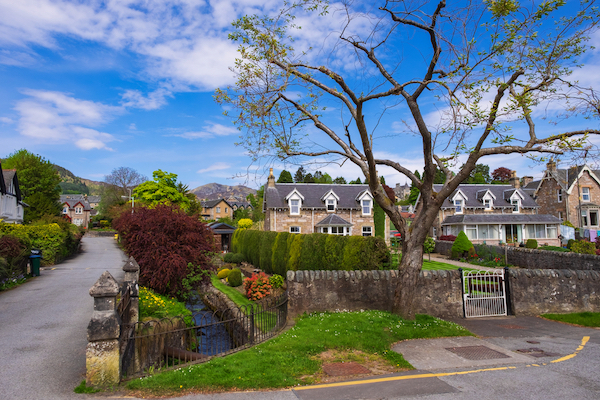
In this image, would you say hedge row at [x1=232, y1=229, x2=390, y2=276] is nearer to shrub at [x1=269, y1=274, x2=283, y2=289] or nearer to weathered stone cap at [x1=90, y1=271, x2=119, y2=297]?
shrub at [x1=269, y1=274, x2=283, y2=289]

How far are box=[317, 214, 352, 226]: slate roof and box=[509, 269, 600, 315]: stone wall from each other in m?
25.7

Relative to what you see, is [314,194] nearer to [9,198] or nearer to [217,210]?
[9,198]

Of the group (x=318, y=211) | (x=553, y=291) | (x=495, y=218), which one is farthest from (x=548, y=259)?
(x=318, y=211)

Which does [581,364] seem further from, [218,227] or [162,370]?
[218,227]

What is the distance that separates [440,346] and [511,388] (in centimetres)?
247

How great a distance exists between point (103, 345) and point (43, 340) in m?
3.54

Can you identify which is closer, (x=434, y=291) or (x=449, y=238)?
(x=434, y=291)

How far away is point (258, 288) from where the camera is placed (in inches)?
664

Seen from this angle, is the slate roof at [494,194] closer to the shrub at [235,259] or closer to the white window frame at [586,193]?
the white window frame at [586,193]

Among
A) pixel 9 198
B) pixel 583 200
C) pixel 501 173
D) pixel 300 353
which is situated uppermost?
pixel 501 173

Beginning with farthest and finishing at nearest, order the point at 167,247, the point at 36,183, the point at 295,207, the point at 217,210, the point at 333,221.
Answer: the point at 217,210 → the point at 36,183 → the point at 295,207 → the point at 333,221 → the point at 167,247

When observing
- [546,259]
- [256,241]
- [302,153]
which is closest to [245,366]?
[302,153]

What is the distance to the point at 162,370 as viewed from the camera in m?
6.59

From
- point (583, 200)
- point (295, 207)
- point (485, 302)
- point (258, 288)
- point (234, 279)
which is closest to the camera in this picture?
point (485, 302)
